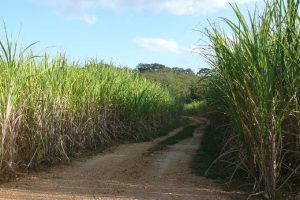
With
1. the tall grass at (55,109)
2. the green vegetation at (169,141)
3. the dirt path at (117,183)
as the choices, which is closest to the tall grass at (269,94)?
the dirt path at (117,183)

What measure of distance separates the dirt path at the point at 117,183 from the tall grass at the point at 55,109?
505mm

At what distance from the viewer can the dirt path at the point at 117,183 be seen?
18.7ft

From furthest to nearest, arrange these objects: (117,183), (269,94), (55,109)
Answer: (55,109), (117,183), (269,94)

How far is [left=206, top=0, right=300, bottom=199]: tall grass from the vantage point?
521 centimetres

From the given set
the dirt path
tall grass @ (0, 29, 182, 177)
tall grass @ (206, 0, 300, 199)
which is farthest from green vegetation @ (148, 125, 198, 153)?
tall grass @ (206, 0, 300, 199)

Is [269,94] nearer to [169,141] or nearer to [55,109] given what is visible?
[55,109]

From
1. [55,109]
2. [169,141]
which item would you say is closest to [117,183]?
[55,109]

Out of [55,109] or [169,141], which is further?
[169,141]

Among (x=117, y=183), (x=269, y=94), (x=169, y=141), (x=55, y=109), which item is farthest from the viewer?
(x=169, y=141)

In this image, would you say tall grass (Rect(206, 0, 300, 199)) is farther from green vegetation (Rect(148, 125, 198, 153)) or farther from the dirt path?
green vegetation (Rect(148, 125, 198, 153))

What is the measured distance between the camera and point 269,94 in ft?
17.1

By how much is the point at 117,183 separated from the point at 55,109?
2.42 metres

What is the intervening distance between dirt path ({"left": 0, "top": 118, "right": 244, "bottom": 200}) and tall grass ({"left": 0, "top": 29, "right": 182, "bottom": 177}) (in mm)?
505

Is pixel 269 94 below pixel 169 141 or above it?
above
